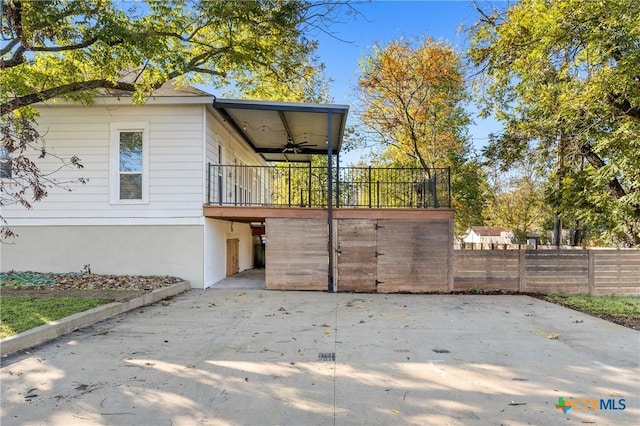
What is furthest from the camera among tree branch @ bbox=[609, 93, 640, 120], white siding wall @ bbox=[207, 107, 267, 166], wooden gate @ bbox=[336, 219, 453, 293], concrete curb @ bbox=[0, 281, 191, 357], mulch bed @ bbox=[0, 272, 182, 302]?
white siding wall @ bbox=[207, 107, 267, 166]

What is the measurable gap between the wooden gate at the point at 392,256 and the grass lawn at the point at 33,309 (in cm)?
537

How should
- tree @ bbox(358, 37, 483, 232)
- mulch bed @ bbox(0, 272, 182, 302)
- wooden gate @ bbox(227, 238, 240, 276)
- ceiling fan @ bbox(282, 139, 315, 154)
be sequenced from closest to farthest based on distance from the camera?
mulch bed @ bbox(0, 272, 182, 302), wooden gate @ bbox(227, 238, 240, 276), ceiling fan @ bbox(282, 139, 315, 154), tree @ bbox(358, 37, 483, 232)

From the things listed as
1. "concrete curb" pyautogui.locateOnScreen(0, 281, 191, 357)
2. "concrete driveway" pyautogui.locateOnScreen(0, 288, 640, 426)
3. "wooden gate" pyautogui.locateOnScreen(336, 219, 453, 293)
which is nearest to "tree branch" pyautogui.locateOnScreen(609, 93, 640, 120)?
"wooden gate" pyautogui.locateOnScreen(336, 219, 453, 293)

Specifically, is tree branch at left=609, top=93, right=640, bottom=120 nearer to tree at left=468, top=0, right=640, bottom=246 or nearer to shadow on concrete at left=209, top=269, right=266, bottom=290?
tree at left=468, top=0, right=640, bottom=246

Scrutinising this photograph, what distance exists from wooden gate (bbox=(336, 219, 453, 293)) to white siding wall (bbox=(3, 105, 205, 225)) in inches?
152

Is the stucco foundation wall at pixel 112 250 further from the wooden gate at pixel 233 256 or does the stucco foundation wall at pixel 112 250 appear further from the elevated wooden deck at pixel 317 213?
the wooden gate at pixel 233 256

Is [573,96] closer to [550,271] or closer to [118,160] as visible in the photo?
[550,271]

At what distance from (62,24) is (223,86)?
17.3ft

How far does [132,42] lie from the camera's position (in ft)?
21.5

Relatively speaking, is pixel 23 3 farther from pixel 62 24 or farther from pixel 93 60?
pixel 93 60

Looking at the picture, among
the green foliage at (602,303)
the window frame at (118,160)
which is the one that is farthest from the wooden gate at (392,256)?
the window frame at (118,160)

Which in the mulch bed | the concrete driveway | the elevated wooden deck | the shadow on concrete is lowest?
the shadow on concrete

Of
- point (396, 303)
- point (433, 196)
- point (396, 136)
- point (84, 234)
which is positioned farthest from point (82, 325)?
point (396, 136)

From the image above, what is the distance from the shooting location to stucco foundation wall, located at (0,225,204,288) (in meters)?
9.25
